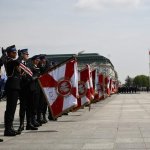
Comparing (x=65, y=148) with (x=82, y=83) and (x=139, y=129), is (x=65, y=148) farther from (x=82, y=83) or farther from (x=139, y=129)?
(x=82, y=83)

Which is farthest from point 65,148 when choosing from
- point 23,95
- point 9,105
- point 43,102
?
point 43,102

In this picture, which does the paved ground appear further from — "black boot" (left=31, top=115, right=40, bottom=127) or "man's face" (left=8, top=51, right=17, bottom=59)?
"man's face" (left=8, top=51, right=17, bottom=59)

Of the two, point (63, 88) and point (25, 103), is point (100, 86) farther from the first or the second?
point (25, 103)

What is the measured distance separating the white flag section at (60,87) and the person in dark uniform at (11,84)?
1667 millimetres

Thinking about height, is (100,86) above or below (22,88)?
above

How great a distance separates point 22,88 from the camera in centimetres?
1310

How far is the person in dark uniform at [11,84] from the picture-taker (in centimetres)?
1159

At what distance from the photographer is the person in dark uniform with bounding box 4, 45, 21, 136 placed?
11594 millimetres

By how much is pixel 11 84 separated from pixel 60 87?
2.08m

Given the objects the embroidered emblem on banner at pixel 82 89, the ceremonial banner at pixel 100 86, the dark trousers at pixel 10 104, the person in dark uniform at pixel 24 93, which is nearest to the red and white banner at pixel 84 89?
the embroidered emblem on banner at pixel 82 89

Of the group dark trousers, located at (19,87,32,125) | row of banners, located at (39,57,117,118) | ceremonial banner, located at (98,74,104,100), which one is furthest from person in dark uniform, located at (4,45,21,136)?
ceremonial banner, located at (98,74,104,100)

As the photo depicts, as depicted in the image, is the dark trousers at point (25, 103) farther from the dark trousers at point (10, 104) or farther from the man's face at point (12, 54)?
the man's face at point (12, 54)

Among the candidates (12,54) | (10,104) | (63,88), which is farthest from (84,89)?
(12,54)

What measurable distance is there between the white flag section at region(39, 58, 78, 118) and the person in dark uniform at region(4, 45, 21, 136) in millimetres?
1667
